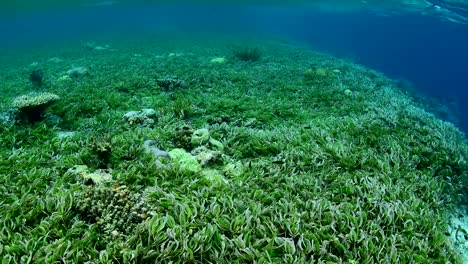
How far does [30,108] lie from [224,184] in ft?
24.6

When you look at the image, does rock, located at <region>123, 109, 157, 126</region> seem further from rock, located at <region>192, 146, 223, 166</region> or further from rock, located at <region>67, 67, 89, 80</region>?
rock, located at <region>67, 67, 89, 80</region>

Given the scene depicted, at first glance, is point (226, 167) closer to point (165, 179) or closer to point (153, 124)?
point (165, 179)

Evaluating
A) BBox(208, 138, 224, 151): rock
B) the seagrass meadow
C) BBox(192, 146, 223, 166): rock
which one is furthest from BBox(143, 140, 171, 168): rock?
BBox(208, 138, 224, 151): rock

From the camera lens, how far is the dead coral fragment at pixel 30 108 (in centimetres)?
1088

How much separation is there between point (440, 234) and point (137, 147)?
6.81 m

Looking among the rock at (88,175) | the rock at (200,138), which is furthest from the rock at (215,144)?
the rock at (88,175)

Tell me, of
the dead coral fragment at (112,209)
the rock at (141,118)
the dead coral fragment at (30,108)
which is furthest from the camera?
the rock at (141,118)

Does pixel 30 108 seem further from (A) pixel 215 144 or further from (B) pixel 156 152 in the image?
(A) pixel 215 144

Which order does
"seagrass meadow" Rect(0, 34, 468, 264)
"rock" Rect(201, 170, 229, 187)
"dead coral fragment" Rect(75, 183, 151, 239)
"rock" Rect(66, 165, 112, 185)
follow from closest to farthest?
"seagrass meadow" Rect(0, 34, 468, 264) < "dead coral fragment" Rect(75, 183, 151, 239) < "rock" Rect(66, 165, 112, 185) < "rock" Rect(201, 170, 229, 187)

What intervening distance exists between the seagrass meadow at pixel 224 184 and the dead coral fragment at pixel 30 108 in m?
0.07

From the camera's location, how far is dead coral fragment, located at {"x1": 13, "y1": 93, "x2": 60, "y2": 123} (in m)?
10.9

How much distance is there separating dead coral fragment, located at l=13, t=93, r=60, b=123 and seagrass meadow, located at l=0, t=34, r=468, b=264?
0.07 metres

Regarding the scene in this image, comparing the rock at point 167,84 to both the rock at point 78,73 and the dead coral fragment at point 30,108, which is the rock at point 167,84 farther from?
the rock at point 78,73

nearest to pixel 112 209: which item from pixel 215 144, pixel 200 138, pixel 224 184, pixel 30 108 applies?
pixel 224 184
